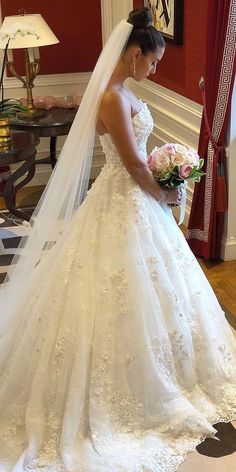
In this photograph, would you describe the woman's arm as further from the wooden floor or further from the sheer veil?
the wooden floor

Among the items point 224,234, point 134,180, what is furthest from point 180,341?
point 224,234

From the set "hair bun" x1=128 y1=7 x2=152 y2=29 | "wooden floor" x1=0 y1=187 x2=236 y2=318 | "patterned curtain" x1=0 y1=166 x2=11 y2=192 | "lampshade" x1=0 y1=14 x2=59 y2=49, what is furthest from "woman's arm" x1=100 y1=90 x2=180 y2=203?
"patterned curtain" x1=0 y1=166 x2=11 y2=192

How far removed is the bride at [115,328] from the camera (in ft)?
7.07

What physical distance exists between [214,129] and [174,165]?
3.95 ft

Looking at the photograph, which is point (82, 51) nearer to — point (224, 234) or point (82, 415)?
point (224, 234)

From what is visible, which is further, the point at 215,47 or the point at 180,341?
the point at 215,47

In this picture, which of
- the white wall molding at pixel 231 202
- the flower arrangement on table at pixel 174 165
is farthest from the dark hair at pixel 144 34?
the white wall molding at pixel 231 202

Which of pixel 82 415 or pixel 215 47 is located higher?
pixel 215 47

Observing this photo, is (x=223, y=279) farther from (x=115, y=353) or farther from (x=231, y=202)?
(x=115, y=353)

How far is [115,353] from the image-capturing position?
86.8 inches

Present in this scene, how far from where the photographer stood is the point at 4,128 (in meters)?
3.75

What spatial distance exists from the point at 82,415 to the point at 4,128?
2100mm

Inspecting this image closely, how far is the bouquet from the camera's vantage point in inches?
90.4

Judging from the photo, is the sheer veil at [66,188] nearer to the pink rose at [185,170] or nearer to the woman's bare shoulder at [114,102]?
the woman's bare shoulder at [114,102]
